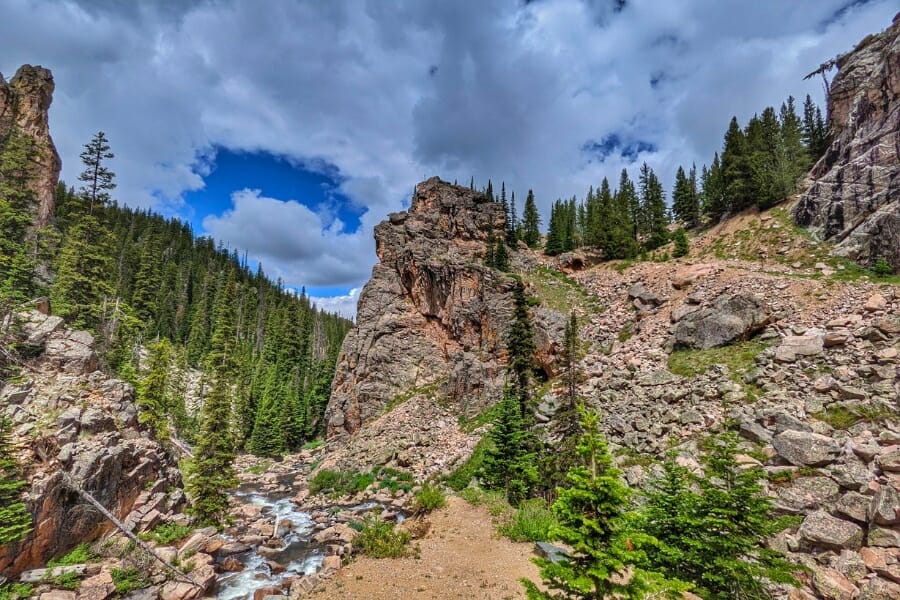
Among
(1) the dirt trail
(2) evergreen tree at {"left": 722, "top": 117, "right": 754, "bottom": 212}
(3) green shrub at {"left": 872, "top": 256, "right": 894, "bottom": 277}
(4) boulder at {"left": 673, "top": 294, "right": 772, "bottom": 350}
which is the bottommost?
(1) the dirt trail

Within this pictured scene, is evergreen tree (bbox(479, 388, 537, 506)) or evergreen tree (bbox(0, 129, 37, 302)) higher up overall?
evergreen tree (bbox(0, 129, 37, 302))

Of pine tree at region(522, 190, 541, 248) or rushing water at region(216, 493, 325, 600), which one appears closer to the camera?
rushing water at region(216, 493, 325, 600)

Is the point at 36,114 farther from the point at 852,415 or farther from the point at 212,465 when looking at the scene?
the point at 852,415

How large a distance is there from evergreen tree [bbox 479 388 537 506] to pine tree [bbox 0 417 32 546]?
20.7 meters

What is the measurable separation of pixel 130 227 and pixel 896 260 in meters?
150

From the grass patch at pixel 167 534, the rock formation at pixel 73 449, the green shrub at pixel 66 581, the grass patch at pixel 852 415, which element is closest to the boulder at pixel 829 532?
the grass patch at pixel 852 415

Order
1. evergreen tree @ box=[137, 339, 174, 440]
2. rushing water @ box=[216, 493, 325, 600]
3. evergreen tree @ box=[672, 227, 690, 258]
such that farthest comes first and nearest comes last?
evergreen tree @ box=[672, 227, 690, 258], evergreen tree @ box=[137, 339, 174, 440], rushing water @ box=[216, 493, 325, 600]

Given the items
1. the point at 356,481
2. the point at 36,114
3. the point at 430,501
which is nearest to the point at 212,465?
the point at 356,481

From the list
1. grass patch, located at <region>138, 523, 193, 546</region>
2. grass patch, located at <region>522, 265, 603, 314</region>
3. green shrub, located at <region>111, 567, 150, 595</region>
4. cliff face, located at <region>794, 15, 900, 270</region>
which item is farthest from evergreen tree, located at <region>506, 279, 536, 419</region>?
cliff face, located at <region>794, 15, 900, 270</region>

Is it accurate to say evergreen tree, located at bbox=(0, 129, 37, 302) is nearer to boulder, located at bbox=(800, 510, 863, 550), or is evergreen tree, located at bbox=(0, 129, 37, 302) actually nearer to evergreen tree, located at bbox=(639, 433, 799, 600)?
evergreen tree, located at bbox=(639, 433, 799, 600)

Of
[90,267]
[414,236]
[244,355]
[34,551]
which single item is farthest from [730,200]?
[244,355]

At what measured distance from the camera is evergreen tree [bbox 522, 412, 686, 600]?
7.27 metres

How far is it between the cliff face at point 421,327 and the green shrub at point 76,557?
28.1 meters

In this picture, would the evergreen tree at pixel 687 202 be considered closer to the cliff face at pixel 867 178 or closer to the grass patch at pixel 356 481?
the cliff face at pixel 867 178
